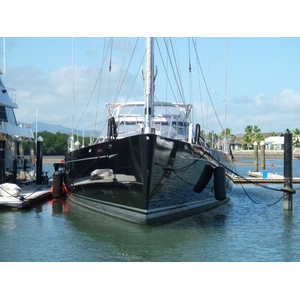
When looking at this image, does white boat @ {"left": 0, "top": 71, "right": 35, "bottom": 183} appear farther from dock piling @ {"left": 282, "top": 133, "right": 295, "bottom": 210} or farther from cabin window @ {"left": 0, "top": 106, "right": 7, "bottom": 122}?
dock piling @ {"left": 282, "top": 133, "right": 295, "bottom": 210}

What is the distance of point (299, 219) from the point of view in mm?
14328

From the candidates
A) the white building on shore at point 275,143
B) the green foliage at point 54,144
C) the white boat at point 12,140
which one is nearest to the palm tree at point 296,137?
the white building on shore at point 275,143

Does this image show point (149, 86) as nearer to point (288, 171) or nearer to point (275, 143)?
point (288, 171)

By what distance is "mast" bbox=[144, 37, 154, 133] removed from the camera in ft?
39.1

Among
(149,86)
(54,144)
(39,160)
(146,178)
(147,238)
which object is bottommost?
(147,238)

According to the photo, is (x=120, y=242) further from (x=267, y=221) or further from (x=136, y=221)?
(x=267, y=221)

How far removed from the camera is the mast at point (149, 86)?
39.1ft

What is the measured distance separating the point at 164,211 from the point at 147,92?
347 cm

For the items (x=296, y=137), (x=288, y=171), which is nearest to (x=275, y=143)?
(x=296, y=137)

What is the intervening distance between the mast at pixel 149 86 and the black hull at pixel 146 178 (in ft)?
1.99

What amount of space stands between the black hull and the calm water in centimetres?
41

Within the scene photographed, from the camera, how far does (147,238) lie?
36.1 feet

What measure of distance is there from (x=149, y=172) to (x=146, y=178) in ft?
0.58
